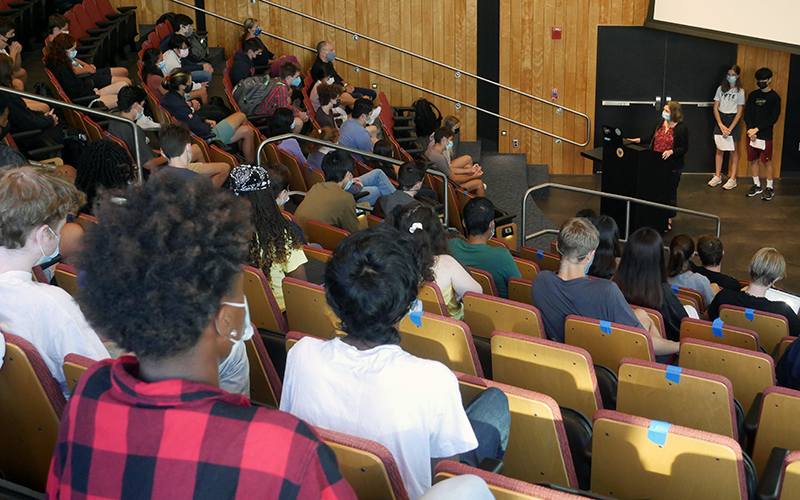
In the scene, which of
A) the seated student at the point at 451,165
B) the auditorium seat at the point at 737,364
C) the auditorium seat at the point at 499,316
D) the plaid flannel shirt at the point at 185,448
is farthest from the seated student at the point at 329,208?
the plaid flannel shirt at the point at 185,448

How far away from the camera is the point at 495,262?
12.4 feet

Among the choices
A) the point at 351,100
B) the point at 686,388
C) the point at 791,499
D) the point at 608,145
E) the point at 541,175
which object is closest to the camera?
the point at 791,499

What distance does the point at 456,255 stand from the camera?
388 cm

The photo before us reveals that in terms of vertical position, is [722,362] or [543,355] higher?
[543,355]

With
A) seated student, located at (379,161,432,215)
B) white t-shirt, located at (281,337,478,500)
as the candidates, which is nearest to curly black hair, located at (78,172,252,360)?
white t-shirt, located at (281,337,478,500)

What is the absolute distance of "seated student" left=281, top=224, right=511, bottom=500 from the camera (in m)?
1.57

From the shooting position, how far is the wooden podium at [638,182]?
7227 mm

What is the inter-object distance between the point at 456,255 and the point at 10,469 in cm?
240

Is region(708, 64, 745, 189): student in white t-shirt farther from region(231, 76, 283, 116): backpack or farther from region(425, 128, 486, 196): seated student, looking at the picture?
region(231, 76, 283, 116): backpack

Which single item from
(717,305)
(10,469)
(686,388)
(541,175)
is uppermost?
(686,388)

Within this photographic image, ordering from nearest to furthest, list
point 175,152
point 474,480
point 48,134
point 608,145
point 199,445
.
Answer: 1. point 199,445
2. point 474,480
3. point 175,152
4. point 48,134
5. point 608,145

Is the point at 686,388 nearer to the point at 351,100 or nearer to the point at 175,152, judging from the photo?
the point at 175,152

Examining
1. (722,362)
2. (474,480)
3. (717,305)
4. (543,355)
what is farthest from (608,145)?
(474,480)

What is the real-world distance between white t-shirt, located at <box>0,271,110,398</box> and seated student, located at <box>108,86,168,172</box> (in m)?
3.45
